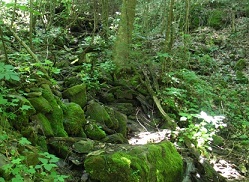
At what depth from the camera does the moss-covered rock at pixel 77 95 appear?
566 centimetres

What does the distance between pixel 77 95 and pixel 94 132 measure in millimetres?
1141

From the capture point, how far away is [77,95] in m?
5.75

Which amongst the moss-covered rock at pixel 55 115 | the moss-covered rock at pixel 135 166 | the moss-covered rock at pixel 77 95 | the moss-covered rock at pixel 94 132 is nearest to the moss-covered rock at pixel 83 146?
the moss-covered rock at pixel 55 115

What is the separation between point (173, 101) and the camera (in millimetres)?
7074

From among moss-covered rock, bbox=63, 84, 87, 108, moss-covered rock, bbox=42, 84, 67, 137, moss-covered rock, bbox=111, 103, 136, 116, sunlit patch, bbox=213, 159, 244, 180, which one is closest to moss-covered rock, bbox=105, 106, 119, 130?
moss-covered rock, bbox=63, 84, 87, 108

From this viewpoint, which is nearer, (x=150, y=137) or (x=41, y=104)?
(x=41, y=104)

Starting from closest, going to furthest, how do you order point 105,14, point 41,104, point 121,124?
point 41,104, point 121,124, point 105,14

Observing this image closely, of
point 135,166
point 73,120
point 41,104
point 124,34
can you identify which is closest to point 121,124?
point 73,120

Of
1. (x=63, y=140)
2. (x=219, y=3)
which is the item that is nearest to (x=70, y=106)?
(x=63, y=140)

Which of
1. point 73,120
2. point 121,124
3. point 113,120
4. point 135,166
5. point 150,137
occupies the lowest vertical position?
point 150,137

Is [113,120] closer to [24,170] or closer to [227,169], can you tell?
[227,169]

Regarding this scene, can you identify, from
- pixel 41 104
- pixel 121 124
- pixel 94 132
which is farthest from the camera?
pixel 121 124

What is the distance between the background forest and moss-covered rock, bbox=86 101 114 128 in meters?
0.02

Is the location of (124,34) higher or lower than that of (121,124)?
higher
